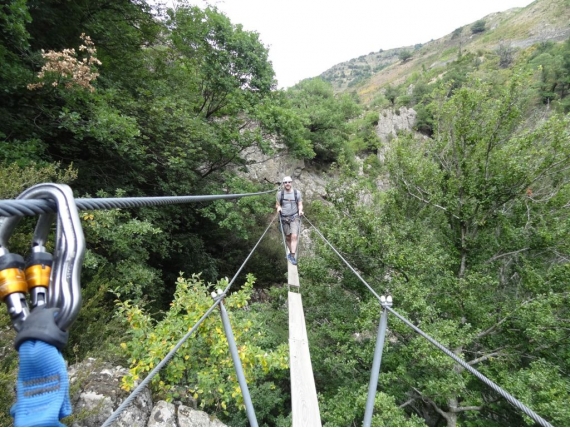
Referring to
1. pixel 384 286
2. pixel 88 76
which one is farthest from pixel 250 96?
pixel 384 286

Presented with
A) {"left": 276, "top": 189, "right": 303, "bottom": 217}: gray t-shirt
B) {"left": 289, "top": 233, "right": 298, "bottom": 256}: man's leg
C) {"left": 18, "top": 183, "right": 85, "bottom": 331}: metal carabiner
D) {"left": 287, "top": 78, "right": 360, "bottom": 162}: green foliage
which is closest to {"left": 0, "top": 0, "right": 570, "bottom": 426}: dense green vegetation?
{"left": 289, "top": 233, "right": 298, "bottom": 256}: man's leg

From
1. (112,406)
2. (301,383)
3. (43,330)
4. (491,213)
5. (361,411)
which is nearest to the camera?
(43,330)

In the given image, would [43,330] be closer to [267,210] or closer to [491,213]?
[267,210]

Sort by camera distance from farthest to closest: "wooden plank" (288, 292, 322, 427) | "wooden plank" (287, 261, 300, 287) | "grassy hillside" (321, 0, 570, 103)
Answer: "grassy hillside" (321, 0, 570, 103)
"wooden plank" (287, 261, 300, 287)
"wooden plank" (288, 292, 322, 427)

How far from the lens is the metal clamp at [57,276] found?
0.53 m

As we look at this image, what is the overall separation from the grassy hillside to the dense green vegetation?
53.5 metres

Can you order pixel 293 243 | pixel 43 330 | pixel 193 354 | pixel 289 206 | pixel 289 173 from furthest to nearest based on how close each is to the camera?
pixel 289 173 < pixel 293 243 < pixel 289 206 < pixel 193 354 < pixel 43 330

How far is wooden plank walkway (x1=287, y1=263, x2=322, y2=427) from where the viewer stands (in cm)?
177

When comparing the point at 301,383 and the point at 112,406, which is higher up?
the point at 301,383

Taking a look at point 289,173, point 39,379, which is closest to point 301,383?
point 39,379

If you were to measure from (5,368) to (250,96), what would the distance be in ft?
28.3

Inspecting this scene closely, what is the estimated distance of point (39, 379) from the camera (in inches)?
19.3

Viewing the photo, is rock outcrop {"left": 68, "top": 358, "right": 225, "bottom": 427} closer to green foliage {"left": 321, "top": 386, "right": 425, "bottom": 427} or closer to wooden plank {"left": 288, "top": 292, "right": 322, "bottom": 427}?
wooden plank {"left": 288, "top": 292, "right": 322, "bottom": 427}

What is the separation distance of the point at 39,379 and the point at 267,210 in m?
7.84
